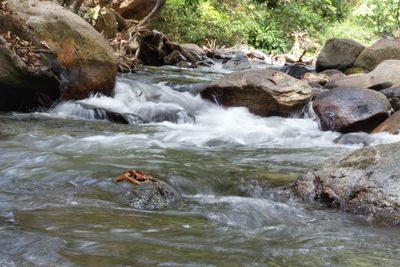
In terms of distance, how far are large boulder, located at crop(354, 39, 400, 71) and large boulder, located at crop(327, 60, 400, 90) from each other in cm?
241

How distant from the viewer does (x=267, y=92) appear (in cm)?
759

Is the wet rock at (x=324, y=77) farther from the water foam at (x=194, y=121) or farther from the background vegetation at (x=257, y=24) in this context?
the background vegetation at (x=257, y=24)

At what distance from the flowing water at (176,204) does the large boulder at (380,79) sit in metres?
1.90

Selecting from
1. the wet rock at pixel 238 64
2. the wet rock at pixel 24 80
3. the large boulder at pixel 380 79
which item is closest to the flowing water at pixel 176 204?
the wet rock at pixel 24 80

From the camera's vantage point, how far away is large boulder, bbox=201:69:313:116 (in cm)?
760

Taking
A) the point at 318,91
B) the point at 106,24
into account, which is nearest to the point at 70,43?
the point at 318,91

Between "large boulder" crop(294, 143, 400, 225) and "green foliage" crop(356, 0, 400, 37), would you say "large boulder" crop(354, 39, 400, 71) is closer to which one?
"green foliage" crop(356, 0, 400, 37)

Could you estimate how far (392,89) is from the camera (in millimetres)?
7961

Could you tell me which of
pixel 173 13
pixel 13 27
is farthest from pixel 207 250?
pixel 173 13

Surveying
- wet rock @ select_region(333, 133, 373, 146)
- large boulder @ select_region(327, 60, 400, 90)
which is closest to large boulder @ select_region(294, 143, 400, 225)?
wet rock @ select_region(333, 133, 373, 146)

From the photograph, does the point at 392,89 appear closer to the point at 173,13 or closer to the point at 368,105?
the point at 368,105

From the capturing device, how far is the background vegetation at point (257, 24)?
17.5 metres

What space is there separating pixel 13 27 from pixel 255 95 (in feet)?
11.5

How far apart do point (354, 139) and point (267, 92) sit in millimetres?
1723
